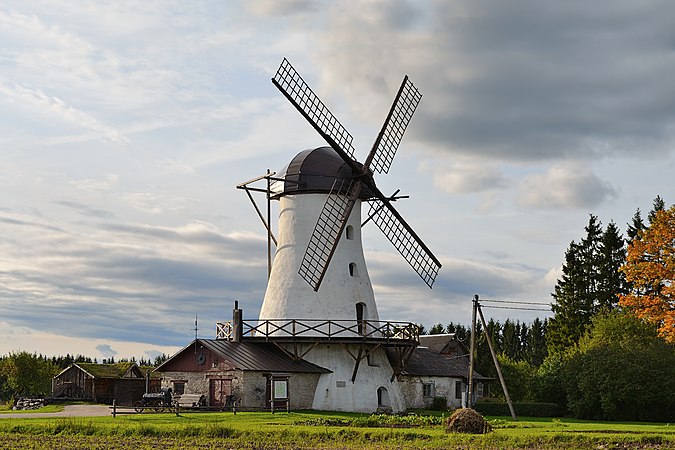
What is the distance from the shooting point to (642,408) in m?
44.8

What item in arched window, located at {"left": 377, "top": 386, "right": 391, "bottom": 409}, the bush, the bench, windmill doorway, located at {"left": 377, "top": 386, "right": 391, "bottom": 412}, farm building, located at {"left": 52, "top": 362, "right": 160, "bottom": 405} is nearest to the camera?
the bench

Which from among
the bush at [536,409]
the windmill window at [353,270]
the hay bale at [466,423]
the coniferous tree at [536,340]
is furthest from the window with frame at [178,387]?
the coniferous tree at [536,340]

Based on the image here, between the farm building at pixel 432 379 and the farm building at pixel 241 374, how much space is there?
6552mm

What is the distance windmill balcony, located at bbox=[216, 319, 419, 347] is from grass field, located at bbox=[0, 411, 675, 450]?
9367 mm

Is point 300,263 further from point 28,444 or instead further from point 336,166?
point 28,444

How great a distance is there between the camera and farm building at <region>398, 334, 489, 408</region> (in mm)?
49062

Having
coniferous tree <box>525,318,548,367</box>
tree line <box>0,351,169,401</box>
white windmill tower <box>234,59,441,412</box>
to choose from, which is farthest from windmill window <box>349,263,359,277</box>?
coniferous tree <box>525,318,548,367</box>

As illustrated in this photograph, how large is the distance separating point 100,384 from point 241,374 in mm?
17763

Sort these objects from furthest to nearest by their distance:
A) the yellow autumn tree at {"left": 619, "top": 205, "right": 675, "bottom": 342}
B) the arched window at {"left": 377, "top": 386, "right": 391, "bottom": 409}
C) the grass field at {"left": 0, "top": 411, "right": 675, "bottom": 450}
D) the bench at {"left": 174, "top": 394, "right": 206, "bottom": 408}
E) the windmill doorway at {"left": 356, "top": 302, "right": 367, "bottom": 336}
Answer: the arched window at {"left": 377, "top": 386, "right": 391, "bottom": 409}, the windmill doorway at {"left": 356, "top": 302, "right": 367, "bottom": 336}, the bench at {"left": 174, "top": 394, "right": 206, "bottom": 408}, the yellow autumn tree at {"left": 619, "top": 205, "right": 675, "bottom": 342}, the grass field at {"left": 0, "top": 411, "right": 675, "bottom": 450}

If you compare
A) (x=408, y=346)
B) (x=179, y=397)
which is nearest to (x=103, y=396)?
(x=179, y=397)

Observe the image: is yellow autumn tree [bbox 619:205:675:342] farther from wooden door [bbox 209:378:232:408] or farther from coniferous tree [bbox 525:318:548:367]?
coniferous tree [bbox 525:318:548:367]

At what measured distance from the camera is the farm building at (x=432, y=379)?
49.1 meters

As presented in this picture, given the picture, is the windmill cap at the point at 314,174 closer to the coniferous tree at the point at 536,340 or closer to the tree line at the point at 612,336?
the tree line at the point at 612,336

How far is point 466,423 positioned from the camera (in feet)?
94.5
